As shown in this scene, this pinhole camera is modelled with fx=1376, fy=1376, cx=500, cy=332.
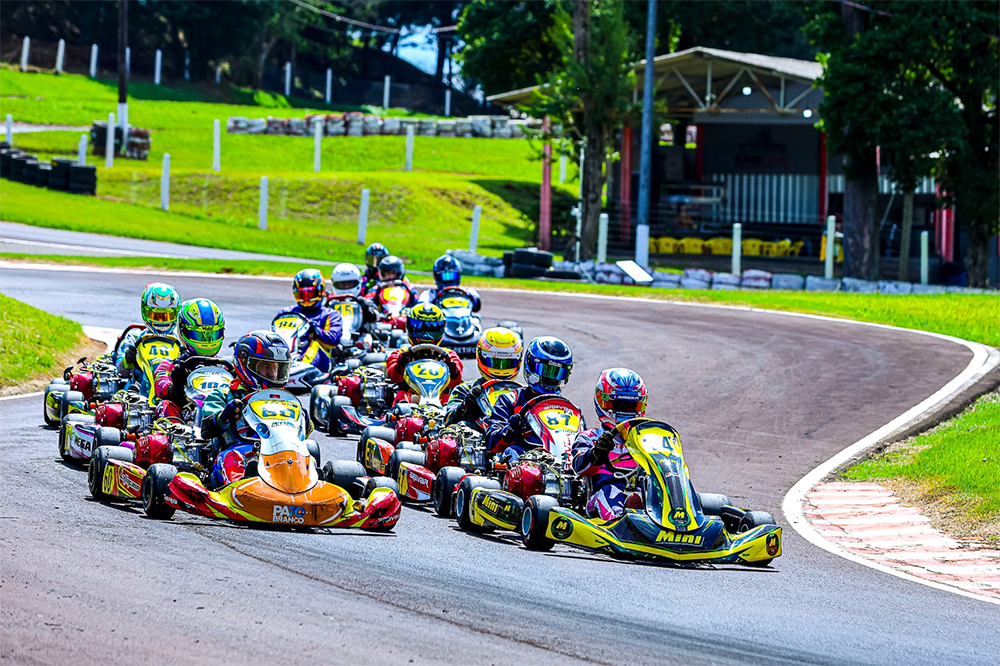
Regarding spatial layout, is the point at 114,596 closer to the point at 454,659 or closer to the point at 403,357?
the point at 454,659

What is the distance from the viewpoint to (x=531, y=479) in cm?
1005

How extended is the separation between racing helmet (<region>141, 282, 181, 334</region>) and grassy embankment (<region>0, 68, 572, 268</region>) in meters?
18.2

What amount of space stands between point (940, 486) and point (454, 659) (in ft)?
22.6

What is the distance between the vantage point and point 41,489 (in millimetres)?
10211

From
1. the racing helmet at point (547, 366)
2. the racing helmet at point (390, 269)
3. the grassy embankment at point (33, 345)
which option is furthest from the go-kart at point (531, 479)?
the racing helmet at point (390, 269)

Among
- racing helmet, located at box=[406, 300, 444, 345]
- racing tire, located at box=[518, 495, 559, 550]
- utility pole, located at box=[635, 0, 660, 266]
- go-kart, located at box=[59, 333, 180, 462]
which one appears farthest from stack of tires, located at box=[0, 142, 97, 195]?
racing tire, located at box=[518, 495, 559, 550]

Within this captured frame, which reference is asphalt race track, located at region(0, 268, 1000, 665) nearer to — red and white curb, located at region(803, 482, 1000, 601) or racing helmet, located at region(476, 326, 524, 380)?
red and white curb, located at region(803, 482, 1000, 601)

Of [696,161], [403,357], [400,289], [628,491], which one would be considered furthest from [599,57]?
[628,491]

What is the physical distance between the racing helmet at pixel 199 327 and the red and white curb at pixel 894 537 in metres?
5.29

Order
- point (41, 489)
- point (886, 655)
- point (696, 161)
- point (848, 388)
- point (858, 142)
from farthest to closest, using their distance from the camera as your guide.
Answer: point (696, 161)
point (858, 142)
point (848, 388)
point (41, 489)
point (886, 655)

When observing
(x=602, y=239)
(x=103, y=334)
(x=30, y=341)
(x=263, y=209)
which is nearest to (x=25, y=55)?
(x=263, y=209)

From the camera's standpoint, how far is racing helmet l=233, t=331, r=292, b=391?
10148 mm

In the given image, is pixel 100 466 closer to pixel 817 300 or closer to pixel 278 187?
pixel 817 300

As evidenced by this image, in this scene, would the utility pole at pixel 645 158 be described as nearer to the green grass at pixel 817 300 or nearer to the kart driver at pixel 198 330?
the green grass at pixel 817 300
